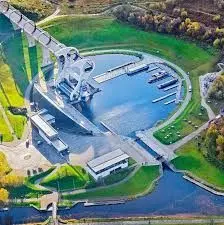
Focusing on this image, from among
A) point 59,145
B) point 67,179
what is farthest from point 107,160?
point 59,145

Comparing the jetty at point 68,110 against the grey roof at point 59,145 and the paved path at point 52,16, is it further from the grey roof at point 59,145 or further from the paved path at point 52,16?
the paved path at point 52,16

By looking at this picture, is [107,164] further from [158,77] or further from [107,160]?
[158,77]

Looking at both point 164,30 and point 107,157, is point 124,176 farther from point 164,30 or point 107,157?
point 164,30

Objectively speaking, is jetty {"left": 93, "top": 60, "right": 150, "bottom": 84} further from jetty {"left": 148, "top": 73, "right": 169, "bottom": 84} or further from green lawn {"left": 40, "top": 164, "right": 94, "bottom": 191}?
green lawn {"left": 40, "top": 164, "right": 94, "bottom": 191}

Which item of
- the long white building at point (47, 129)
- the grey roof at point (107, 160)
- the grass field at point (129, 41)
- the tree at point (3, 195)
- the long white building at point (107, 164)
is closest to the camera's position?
the tree at point (3, 195)

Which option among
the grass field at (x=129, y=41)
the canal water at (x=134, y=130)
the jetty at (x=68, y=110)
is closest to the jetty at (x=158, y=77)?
the canal water at (x=134, y=130)

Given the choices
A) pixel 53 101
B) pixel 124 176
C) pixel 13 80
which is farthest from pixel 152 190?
pixel 13 80

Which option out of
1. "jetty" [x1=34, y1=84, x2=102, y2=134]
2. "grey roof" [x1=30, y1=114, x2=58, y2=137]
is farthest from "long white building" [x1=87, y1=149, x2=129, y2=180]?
"grey roof" [x1=30, y1=114, x2=58, y2=137]
